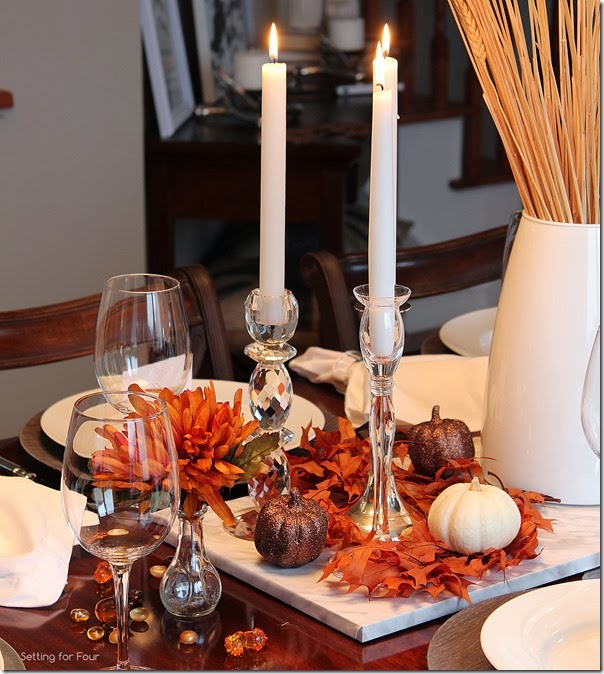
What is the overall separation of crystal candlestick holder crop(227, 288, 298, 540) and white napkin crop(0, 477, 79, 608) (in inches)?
5.3

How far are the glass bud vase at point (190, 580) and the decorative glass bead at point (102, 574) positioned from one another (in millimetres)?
59

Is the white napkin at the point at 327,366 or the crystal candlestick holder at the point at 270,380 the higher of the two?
the crystal candlestick holder at the point at 270,380

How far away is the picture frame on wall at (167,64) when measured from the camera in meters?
2.85

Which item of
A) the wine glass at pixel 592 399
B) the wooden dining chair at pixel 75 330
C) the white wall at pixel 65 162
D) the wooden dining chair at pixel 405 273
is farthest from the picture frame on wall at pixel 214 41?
the wine glass at pixel 592 399

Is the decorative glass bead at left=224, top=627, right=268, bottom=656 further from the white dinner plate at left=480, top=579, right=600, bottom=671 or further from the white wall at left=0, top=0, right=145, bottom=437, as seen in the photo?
the white wall at left=0, top=0, right=145, bottom=437

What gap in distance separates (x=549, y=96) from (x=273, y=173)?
238 millimetres

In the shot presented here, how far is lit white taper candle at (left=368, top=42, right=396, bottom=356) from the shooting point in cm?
77

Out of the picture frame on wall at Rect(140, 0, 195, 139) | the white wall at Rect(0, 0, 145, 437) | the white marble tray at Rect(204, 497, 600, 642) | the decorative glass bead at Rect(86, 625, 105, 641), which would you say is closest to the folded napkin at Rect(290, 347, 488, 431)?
the white marble tray at Rect(204, 497, 600, 642)

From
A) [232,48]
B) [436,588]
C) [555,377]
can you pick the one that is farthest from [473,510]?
[232,48]

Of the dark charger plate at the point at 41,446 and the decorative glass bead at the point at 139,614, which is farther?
the dark charger plate at the point at 41,446

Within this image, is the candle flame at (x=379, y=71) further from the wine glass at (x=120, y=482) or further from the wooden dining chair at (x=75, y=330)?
the wooden dining chair at (x=75, y=330)

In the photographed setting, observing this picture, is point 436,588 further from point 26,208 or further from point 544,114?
point 26,208

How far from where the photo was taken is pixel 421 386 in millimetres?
1207

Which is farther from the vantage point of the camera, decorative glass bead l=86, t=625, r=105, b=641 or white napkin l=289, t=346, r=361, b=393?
white napkin l=289, t=346, r=361, b=393
